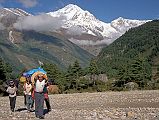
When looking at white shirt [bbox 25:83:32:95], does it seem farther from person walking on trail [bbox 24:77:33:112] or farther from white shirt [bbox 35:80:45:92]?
white shirt [bbox 35:80:45:92]

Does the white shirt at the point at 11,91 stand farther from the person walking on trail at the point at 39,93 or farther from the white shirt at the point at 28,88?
the person walking on trail at the point at 39,93

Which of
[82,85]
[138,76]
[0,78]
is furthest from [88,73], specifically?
[0,78]

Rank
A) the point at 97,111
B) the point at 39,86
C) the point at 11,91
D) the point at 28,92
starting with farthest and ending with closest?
the point at 28,92 < the point at 11,91 < the point at 97,111 < the point at 39,86

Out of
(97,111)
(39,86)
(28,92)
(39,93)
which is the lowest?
(97,111)

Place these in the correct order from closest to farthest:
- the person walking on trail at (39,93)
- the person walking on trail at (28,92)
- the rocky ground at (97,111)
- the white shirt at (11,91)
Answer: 1. the rocky ground at (97,111)
2. the person walking on trail at (39,93)
3. the white shirt at (11,91)
4. the person walking on trail at (28,92)

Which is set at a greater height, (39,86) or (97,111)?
(39,86)

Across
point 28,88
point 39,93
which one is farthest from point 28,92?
point 39,93

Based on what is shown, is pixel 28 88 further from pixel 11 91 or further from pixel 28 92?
pixel 11 91

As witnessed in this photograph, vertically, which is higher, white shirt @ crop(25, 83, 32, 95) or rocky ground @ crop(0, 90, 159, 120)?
white shirt @ crop(25, 83, 32, 95)

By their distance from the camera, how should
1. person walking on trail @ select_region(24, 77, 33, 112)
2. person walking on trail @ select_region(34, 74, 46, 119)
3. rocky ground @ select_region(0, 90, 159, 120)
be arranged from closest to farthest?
rocky ground @ select_region(0, 90, 159, 120) < person walking on trail @ select_region(34, 74, 46, 119) < person walking on trail @ select_region(24, 77, 33, 112)

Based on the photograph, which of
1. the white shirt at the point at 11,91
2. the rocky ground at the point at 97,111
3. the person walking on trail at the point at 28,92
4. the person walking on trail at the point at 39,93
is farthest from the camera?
the person walking on trail at the point at 28,92

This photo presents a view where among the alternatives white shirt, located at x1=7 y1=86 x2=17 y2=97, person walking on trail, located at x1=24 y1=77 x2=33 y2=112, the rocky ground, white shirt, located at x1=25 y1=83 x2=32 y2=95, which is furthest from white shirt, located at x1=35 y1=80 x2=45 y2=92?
white shirt, located at x1=7 y1=86 x2=17 y2=97

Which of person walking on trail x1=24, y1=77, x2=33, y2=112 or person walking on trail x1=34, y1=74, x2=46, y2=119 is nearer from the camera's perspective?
person walking on trail x1=34, y1=74, x2=46, y2=119

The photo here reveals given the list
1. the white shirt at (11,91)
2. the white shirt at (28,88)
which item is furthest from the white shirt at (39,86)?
the white shirt at (11,91)
